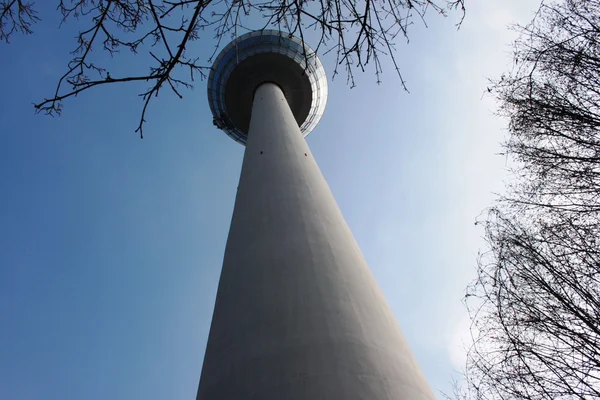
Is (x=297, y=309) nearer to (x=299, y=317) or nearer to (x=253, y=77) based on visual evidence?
(x=299, y=317)

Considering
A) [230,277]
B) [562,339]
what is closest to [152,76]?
[230,277]

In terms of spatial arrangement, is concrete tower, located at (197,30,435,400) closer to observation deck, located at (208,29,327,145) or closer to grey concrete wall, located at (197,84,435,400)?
grey concrete wall, located at (197,84,435,400)

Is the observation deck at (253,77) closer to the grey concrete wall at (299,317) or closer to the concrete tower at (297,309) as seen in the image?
the concrete tower at (297,309)

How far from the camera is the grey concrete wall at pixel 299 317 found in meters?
3.41

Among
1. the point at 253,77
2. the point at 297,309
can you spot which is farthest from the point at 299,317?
the point at 253,77

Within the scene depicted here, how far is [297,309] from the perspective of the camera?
13.3 ft

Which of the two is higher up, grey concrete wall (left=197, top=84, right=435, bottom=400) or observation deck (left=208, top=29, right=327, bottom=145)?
observation deck (left=208, top=29, right=327, bottom=145)

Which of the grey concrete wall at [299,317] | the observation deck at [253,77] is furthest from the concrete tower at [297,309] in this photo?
the observation deck at [253,77]

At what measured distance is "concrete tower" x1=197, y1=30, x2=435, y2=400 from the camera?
11.2ft

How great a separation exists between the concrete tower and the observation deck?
10274mm

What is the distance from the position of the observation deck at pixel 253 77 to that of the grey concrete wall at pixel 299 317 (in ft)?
37.8

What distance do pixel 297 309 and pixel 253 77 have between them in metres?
14.3

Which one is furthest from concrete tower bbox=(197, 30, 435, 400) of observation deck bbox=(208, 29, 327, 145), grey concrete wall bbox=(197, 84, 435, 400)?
observation deck bbox=(208, 29, 327, 145)

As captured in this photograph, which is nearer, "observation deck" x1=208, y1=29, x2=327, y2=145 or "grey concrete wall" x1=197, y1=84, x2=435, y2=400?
"grey concrete wall" x1=197, y1=84, x2=435, y2=400
